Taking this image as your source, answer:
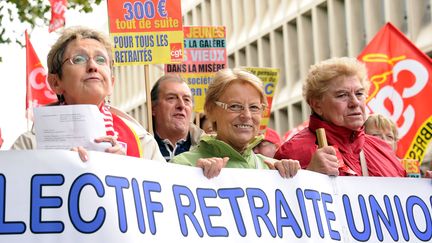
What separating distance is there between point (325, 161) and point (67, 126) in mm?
1486

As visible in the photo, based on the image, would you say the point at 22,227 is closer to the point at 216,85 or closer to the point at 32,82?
the point at 216,85

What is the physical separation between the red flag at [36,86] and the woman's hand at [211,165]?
9.45 meters

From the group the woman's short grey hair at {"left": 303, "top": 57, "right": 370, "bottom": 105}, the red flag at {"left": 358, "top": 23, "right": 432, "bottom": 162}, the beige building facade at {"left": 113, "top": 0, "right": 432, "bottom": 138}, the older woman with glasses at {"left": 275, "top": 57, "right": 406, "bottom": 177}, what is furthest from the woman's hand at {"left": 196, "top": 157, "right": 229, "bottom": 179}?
the beige building facade at {"left": 113, "top": 0, "right": 432, "bottom": 138}

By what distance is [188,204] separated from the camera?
5.30 metres

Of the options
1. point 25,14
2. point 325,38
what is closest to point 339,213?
point 25,14

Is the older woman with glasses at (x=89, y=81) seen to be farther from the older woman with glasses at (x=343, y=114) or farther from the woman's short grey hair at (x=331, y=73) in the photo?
the woman's short grey hair at (x=331, y=73)

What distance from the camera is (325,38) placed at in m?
39.0

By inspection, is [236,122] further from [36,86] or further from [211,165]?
[36,86]

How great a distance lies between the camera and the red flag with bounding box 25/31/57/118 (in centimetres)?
1477

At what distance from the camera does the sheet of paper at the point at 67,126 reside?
4.75 metres

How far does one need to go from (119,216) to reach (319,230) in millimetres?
1156

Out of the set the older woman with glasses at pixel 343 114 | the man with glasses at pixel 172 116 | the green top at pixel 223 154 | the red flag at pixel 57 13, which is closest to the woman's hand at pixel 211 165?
the green top at pixel 223 154

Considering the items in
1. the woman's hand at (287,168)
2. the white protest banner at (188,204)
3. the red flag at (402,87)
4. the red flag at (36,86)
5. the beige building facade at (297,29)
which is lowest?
the white protest banner at (188,204)

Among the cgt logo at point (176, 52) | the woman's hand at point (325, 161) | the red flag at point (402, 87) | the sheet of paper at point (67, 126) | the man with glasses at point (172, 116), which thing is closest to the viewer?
the sheet of paper at point (67, 126)
